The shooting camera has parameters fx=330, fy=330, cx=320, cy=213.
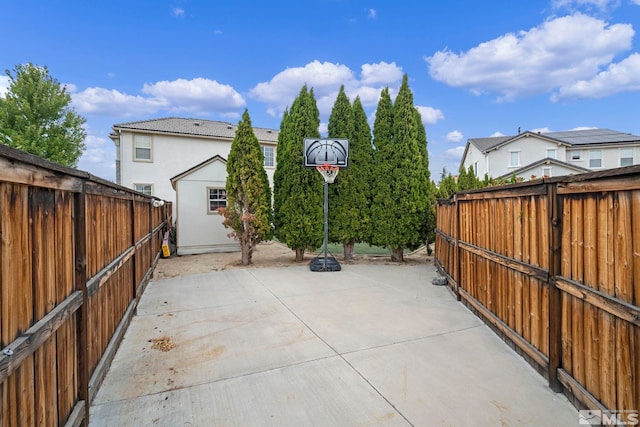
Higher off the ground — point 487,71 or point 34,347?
point 487,71

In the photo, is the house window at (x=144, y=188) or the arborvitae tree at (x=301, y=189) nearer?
the arborvitae tree at (x=301, y=189)

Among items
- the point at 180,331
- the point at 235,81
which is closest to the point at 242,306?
the point at 180,331

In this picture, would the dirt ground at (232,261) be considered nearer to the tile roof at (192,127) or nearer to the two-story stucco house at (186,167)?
the two-story stucco house at (186,167)

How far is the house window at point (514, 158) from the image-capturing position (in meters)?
24.3

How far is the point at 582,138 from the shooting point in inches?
979

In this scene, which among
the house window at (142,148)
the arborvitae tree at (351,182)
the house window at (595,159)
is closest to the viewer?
the arborvitae tree at (351,182)

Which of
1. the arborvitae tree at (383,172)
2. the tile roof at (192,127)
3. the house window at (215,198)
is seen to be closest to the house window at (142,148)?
the tile roof at (192,127)

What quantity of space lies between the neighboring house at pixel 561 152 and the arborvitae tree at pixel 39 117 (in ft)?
81.5

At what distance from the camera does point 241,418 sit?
7.80 ft

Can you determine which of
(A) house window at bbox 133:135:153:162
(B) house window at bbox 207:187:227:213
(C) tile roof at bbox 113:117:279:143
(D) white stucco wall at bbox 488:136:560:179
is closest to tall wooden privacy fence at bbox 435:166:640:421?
(B) house window at bbox 207:187:227:213

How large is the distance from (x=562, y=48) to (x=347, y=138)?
30.6ft

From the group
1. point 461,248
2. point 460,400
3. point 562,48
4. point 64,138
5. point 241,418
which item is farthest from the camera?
point 64,138

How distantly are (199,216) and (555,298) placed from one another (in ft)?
35.8

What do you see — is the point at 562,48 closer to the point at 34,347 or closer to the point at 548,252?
the point at 548,252
